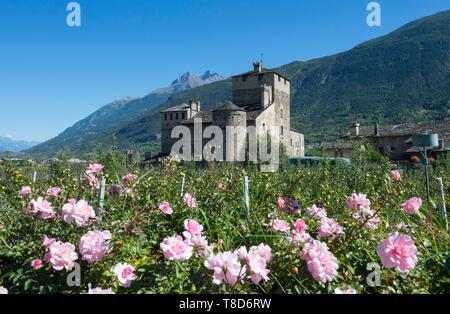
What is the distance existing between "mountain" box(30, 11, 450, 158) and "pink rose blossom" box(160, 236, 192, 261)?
103114 mm

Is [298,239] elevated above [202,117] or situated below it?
below

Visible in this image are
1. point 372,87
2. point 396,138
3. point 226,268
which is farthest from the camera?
point 372,87

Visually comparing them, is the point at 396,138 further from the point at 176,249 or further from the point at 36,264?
the point at 36,264

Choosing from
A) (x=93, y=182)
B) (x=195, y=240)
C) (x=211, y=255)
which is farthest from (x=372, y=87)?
(x=211, y=255)

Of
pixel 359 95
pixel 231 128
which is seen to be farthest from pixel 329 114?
pixel 231 128

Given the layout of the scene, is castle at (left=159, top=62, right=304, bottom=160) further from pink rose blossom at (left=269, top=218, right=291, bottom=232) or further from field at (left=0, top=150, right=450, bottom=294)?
pink rose blossom at (left=269, top=218, right=291, bottom=232)

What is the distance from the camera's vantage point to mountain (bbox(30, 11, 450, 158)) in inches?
4515

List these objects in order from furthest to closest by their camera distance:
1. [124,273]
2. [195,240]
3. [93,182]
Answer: [93,182]
[195,240]
[124,273]

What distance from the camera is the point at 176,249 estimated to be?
2111 mm

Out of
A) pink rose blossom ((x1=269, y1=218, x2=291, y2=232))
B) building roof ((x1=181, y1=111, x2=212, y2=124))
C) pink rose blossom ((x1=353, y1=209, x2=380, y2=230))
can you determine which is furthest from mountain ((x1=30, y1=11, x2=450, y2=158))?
pink rose blossom ((x1=269, y1=218, x2=291, y2=232))

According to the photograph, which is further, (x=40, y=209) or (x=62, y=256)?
(x=40, y=209)

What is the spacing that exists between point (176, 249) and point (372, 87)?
154 meters
